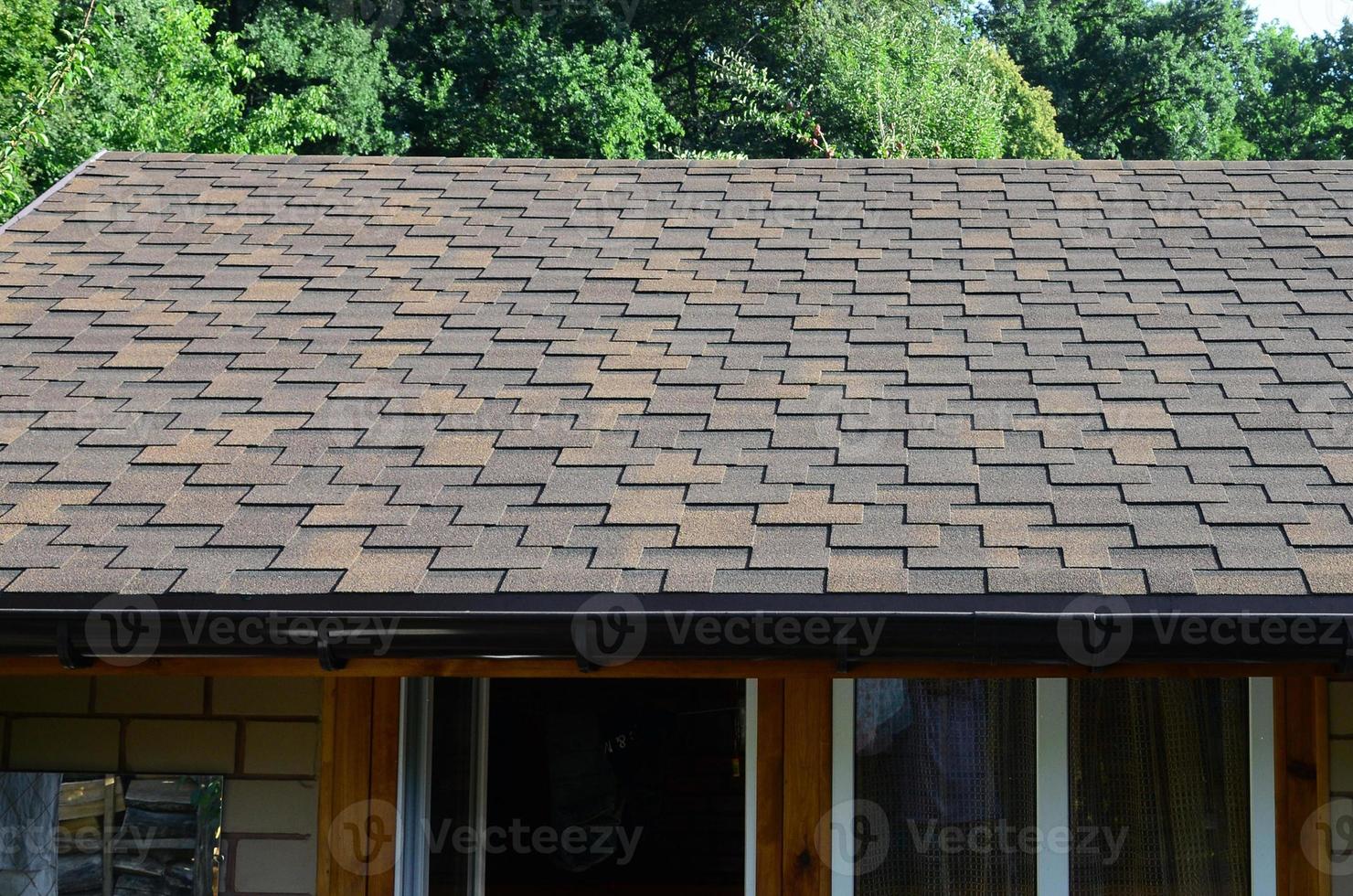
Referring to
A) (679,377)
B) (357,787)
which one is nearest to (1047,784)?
(679,377)

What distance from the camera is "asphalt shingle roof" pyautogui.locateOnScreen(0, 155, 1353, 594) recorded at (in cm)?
359

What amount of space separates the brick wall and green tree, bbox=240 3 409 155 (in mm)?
16701

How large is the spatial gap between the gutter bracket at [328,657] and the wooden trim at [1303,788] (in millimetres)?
2815

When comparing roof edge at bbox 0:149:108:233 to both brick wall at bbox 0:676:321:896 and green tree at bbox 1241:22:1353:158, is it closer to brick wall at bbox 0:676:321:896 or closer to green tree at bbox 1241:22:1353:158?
brick wall at bbox 0:676:321:896

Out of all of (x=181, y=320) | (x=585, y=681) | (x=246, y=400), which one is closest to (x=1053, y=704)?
(x=246, y=400)

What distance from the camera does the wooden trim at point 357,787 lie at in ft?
13.4

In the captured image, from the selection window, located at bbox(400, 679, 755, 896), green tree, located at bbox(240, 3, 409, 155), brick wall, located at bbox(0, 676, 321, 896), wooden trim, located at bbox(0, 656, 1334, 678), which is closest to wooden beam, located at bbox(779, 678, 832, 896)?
wooden trim, located at bbox(0, 656, 1334, 678)

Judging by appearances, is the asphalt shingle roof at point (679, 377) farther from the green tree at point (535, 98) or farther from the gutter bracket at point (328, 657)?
the green tree at point (535, 98)

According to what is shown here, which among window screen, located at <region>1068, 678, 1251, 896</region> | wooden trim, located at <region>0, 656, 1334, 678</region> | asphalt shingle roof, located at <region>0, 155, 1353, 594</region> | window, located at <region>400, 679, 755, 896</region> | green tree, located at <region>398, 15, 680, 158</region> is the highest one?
green tree, located at <region>398, 15, 680, 158</region>

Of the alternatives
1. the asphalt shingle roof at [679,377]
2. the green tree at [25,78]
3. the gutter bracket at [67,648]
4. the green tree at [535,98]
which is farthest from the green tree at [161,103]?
the gutter bracket at [67,648]

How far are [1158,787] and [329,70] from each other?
19.1 metres

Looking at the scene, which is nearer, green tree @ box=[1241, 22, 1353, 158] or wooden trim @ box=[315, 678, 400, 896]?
wooden trim @ box=[315, 678, 400, 896]

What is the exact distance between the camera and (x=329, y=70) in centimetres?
2031

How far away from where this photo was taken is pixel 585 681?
880 centimetres
